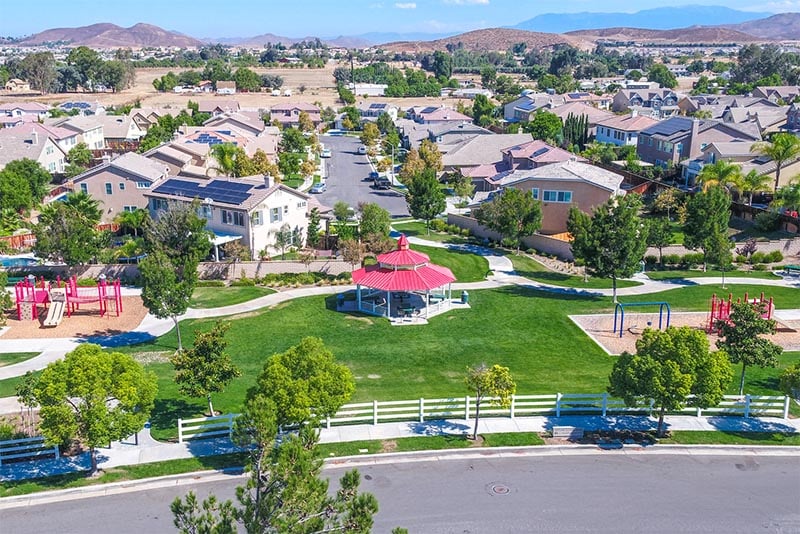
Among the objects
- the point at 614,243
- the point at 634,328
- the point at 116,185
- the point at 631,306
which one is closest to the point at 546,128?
the point at 116,185

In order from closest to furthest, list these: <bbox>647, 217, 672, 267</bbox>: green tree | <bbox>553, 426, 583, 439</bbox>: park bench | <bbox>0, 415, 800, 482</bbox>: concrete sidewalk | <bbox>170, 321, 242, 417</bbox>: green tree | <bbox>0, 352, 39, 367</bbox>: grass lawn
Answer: <bbox>0, 415, 800, 482</bbox>: concrete sidewalk, <bbox>170, 321, 242, 417</bbox>: green tree, <bbox>553, 426, 583, 439</bbox>: park bench, <bbox>0, 352, 39, 367</bbox>: grass lawn, <bbox>647, 217, 672, 267</bbox>: green tree

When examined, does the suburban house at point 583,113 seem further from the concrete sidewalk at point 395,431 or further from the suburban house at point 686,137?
the concrete sidewalk at point 395,431

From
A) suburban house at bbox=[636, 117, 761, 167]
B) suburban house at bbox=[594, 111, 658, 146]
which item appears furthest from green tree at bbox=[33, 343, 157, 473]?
suburban house at bbox=[594, 111, 658, 146]

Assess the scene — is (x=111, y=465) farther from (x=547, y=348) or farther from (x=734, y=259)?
(x=734, y=259)

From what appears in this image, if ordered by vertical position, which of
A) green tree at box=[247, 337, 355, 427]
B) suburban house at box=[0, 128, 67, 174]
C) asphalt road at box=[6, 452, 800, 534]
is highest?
suburban house at box=[0, 128, 67, 174]

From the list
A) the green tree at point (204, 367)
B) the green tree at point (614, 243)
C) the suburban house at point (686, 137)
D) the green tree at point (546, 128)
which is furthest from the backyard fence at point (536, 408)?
the green tree at point (546, 128)

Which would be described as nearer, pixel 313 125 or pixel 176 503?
pixel 176 503

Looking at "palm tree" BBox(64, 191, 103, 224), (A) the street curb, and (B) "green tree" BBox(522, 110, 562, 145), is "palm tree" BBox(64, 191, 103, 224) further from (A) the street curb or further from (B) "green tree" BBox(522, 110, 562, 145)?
(B) "green tree" BBox(522, 110, 562, 145)

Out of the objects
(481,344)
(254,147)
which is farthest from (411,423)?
(254,147)
